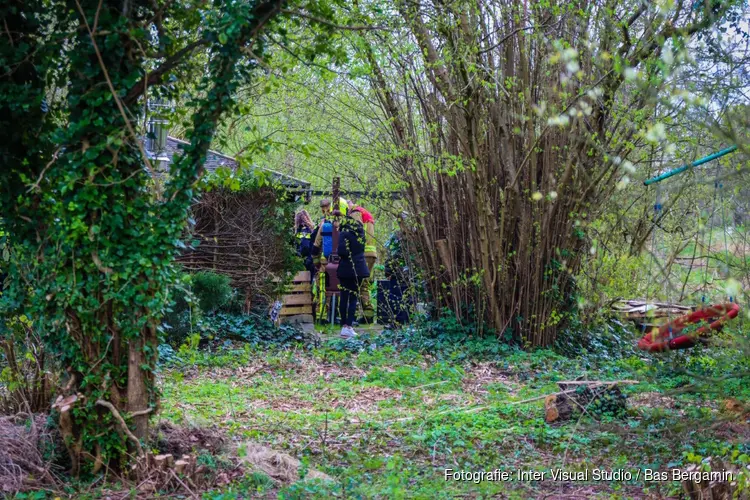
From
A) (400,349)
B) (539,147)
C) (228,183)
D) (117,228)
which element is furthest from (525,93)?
(117,228)

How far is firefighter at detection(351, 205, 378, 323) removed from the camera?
10797mm

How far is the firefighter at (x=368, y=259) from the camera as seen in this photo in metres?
10.8

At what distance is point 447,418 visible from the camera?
5.65 meters

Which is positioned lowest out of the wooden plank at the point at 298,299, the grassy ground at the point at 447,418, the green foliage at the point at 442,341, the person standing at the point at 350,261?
the grassy ground at the point at 447,418

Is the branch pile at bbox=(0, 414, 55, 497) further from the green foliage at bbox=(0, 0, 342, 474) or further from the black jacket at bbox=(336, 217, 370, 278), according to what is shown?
the black jacket at bbox=(336, 217, 370, 278)

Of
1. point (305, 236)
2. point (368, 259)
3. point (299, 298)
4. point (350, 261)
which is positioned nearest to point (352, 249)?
point (350, 261)

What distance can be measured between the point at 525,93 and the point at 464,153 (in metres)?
0.95

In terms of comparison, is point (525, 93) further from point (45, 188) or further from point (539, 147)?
point (45, 188)

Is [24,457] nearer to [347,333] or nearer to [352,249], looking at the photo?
[347,333]

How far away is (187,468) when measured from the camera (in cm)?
388

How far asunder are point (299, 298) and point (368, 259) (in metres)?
1.23

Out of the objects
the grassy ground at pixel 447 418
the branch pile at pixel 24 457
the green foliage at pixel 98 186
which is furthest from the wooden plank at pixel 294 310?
the green foliage at pixel 98 186

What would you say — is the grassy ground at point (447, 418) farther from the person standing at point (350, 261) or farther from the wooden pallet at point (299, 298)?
the wooden pallet at point (299, 298)

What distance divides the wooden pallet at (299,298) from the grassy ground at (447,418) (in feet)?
9.24
